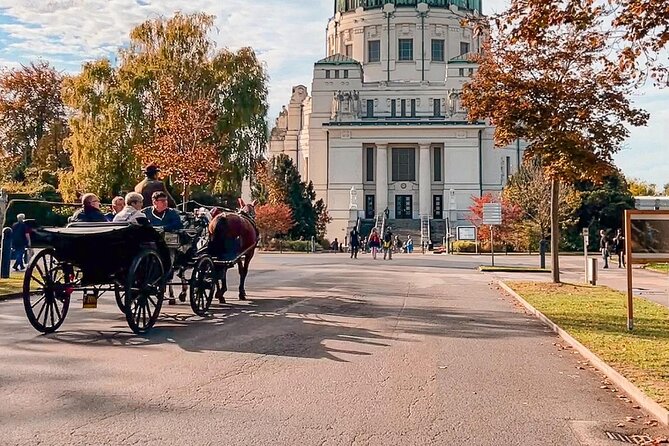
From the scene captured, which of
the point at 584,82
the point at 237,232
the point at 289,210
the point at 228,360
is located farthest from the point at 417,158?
the point at 228,360

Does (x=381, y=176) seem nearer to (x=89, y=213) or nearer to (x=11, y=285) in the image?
(x=11, y=285)

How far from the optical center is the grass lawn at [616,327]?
350 inches

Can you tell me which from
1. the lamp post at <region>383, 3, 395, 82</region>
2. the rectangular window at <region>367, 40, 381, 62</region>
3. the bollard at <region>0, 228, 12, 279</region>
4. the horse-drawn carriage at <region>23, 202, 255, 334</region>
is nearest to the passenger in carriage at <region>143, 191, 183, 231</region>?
the horse-drawn carriage at <region>23, 202, 255, 334</region>

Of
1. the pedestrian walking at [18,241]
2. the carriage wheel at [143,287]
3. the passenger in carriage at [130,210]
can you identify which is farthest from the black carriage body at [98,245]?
the pedestrian walking at [18,241]

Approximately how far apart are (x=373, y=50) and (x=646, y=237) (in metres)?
85.3

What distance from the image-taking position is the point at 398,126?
85.6m

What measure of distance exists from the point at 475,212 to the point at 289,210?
16.0m

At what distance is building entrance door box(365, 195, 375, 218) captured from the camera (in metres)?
86.6

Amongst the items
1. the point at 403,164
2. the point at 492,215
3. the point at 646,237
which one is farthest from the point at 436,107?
the point at 646,237

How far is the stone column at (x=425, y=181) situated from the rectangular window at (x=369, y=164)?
580cm

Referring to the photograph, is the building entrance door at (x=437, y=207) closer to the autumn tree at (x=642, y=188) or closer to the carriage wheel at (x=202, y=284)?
the autumn tree at (x=642, y=188)

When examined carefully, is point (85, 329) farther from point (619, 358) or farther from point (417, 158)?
point (417, 158)

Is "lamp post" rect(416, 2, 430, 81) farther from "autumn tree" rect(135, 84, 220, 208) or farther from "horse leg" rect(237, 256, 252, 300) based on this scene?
"horse leg" rect(237, 256, 252, 300)

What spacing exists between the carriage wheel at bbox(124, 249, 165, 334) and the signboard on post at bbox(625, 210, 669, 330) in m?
7.22
